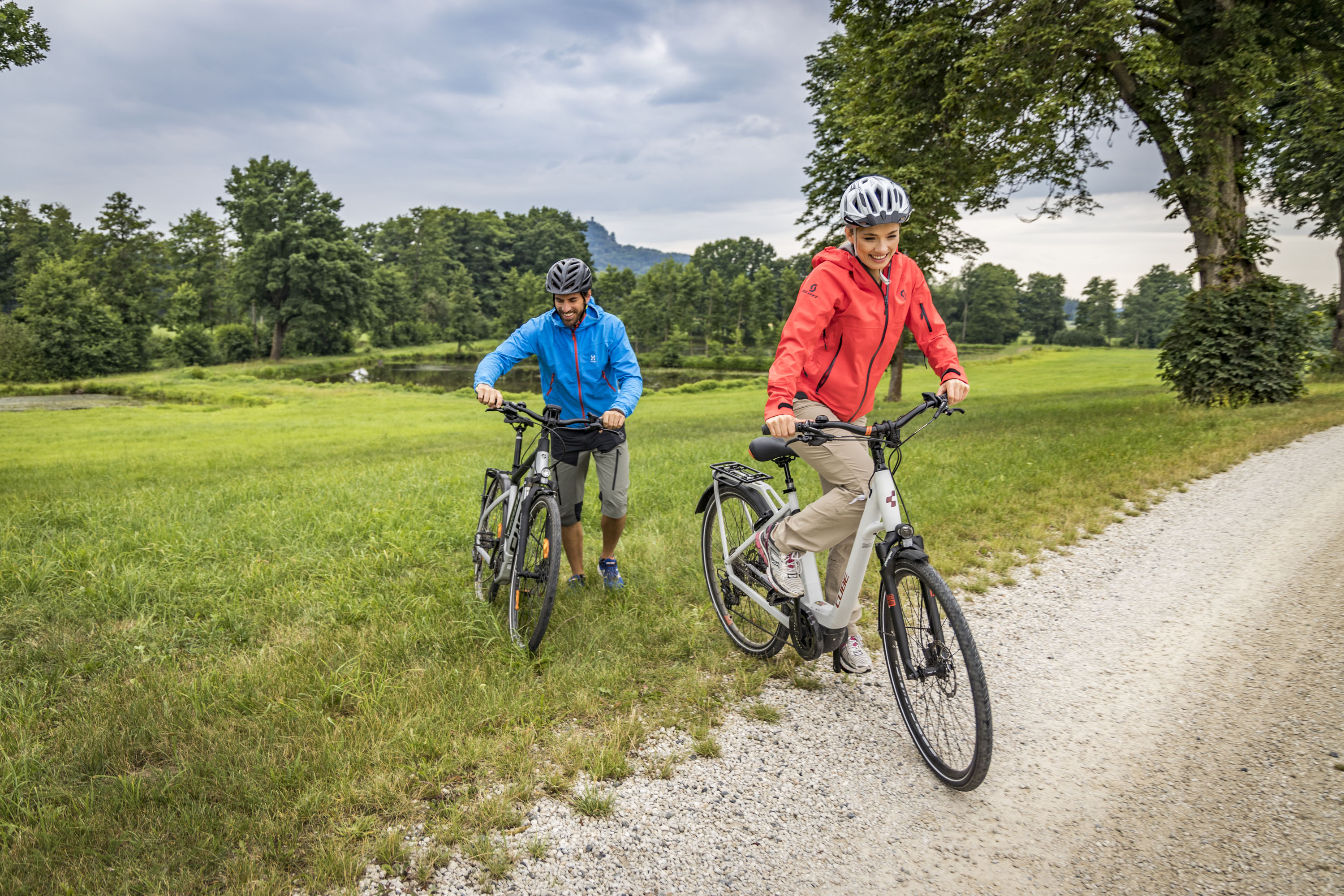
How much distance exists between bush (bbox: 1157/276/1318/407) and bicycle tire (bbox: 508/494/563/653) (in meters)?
16.0

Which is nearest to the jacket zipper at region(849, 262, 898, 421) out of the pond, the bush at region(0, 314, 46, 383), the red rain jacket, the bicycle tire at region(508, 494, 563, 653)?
the red rain jacket

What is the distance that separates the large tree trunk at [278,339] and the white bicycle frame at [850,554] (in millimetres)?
67761

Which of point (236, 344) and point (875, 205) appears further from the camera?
point (236, 344)

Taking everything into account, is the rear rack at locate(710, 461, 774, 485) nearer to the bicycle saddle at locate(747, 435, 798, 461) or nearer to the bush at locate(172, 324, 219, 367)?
the bicycle saddle at locate(747, 435, 798, 461)

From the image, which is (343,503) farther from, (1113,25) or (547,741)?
(1113,25)

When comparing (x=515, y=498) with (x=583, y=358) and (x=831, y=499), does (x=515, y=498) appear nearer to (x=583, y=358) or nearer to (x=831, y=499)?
(x=583, y=358)

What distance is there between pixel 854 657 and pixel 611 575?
216 cm

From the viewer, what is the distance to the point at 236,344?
63.6 metres

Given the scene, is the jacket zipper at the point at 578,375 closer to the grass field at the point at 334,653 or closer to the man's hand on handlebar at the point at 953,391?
the grass field at the point at 334,653

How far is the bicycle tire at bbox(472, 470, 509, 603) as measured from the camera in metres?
4.79

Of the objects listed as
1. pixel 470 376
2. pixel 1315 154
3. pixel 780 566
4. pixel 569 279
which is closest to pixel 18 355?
pixel 470 376

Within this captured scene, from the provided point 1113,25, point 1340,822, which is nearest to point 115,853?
point 1340,822

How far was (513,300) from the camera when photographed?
8788 cm

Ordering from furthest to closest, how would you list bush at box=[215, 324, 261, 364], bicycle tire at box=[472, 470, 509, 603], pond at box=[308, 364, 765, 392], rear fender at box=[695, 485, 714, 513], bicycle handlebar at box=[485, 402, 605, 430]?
bush at box=[215, 324, 261, 364] < pond at box=[308, 364, 765, 392] < bicycle tire at box=[472, 470, 509, 603] < rear fender at box=[695, 485, 714, 513] < bicycle handlebar at box=[485, 402, 605, 430]
